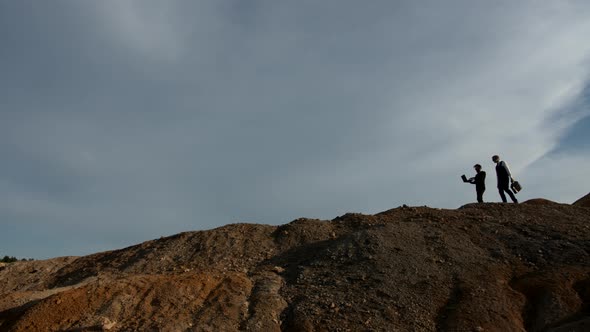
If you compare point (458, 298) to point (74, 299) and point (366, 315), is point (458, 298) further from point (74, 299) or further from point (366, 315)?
point (74, 299)

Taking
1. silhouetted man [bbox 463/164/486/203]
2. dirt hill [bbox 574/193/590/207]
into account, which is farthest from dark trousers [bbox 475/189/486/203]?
dirt hill [bbox 574/193/590/207]

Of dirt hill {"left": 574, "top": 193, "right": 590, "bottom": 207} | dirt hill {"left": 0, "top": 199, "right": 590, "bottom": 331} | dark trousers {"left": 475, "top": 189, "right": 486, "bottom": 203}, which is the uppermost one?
dirt hill {"left": 574, "top": 193, "right": 590, "bottom": 207}

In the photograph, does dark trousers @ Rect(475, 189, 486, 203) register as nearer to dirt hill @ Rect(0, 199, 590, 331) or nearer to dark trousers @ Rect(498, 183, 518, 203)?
Answer: dark trousers @ Rect(498, 183, 518, 203)

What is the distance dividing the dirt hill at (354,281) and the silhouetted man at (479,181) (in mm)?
1120

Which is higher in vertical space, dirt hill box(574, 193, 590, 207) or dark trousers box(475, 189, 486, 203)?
→ dirt hill box(574, 193, 590, 207)

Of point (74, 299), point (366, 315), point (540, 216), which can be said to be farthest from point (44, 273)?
point (540, 216)

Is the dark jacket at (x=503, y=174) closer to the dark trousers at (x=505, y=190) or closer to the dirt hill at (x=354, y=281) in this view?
the dark trousers at (x=505, y=190)

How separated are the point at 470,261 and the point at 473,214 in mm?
3971

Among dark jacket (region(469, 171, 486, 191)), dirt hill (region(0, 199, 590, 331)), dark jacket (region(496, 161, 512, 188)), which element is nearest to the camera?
dirt hill (region(0, 199, 590, 331))

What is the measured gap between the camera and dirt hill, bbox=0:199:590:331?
40.0 ft

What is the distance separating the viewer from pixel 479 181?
764 inches

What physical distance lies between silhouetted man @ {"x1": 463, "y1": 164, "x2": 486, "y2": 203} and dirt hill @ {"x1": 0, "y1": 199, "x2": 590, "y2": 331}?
1.12 meters

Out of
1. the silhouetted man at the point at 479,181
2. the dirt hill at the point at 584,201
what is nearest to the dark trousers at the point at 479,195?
the silhouetted man at the point at 479,181

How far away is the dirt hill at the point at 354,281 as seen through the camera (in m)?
12.2
